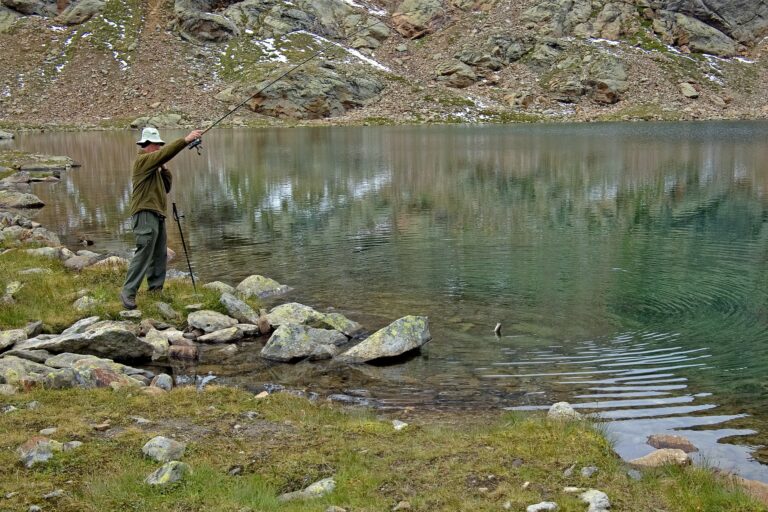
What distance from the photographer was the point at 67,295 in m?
13.5

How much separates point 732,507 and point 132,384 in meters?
7.05

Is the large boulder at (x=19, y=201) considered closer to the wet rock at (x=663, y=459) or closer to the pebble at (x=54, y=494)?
the pebble at (x=54, y=494)

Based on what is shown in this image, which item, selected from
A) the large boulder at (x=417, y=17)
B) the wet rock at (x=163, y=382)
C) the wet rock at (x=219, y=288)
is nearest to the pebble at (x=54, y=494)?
the wet rock at (x=163, y=382)

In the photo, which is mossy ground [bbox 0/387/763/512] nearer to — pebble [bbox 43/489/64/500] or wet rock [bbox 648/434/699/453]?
pebble [bbox 43/489/64/500]

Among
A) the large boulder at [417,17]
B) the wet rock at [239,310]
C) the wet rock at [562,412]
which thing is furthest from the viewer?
the large boulder at [417,17]

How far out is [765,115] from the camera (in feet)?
345

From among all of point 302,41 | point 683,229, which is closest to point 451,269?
point 683,229

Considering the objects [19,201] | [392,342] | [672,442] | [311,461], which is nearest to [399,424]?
[311,461]

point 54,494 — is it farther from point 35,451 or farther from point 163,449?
point 163,449

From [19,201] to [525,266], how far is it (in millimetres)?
23544

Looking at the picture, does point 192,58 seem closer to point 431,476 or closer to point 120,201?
point 120,201

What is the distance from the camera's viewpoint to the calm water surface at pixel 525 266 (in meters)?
9.91

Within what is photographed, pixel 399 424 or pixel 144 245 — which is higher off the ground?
pixel 144 245

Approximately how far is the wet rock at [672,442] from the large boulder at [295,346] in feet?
18.0
